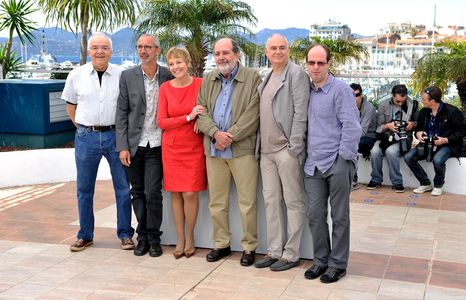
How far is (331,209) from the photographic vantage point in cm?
431

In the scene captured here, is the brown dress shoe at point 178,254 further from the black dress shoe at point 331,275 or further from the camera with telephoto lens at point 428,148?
the camera with telephoto lens at point 428,148

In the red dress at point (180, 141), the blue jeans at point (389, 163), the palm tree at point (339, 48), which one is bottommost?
the blue jeans at point (389, 163)

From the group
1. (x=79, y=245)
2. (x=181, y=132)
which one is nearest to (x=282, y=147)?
(x=181, y=132)

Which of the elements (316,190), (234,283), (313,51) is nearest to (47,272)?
(234,283)

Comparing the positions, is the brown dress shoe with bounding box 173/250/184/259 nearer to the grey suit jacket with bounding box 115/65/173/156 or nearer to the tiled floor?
the tiled floor

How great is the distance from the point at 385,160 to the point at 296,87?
3.89m

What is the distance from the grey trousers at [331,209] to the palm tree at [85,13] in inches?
301

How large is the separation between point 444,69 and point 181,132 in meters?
5.34

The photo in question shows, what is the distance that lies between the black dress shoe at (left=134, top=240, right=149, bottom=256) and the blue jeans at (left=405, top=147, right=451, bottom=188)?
3786 millimetres

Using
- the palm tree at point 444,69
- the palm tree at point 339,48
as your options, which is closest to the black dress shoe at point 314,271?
the palm tree at point 444,69

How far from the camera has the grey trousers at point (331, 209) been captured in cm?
418

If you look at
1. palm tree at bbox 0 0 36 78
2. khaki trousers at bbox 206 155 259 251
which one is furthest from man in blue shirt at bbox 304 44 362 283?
palm tree at bbox 0 0 36 78

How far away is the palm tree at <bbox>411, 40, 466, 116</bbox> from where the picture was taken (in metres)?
8.49

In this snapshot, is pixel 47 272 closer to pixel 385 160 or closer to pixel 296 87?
pixel 296 87
